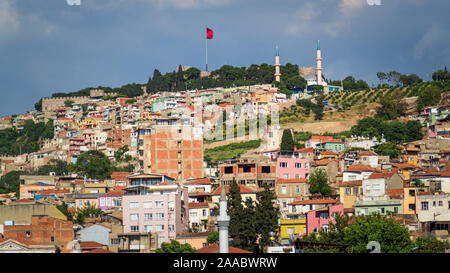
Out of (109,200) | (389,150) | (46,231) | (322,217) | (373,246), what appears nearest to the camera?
(373,246)

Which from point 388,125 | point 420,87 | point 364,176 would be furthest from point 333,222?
point 420,87

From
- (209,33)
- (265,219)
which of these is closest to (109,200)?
(265,219)

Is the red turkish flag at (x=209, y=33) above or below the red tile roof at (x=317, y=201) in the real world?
above

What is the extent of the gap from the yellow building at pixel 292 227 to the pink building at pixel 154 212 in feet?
16.5

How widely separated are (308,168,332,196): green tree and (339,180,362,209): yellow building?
3.12 m

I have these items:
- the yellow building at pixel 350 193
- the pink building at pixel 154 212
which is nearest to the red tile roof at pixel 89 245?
the pink building at pixel 154 212

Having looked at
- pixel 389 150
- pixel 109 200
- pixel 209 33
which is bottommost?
pixel 109 200

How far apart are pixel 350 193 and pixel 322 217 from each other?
3.00m

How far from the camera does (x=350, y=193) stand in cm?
3703

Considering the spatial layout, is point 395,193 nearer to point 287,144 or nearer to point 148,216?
point 148,216

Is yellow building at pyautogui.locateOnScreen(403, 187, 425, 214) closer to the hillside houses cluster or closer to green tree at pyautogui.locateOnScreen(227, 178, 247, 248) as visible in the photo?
the hillside houses cluster

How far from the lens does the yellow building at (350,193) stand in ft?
120

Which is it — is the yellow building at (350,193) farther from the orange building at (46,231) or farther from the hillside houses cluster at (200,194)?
the orange building at (46,231)

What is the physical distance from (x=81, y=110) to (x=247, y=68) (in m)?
29.4
